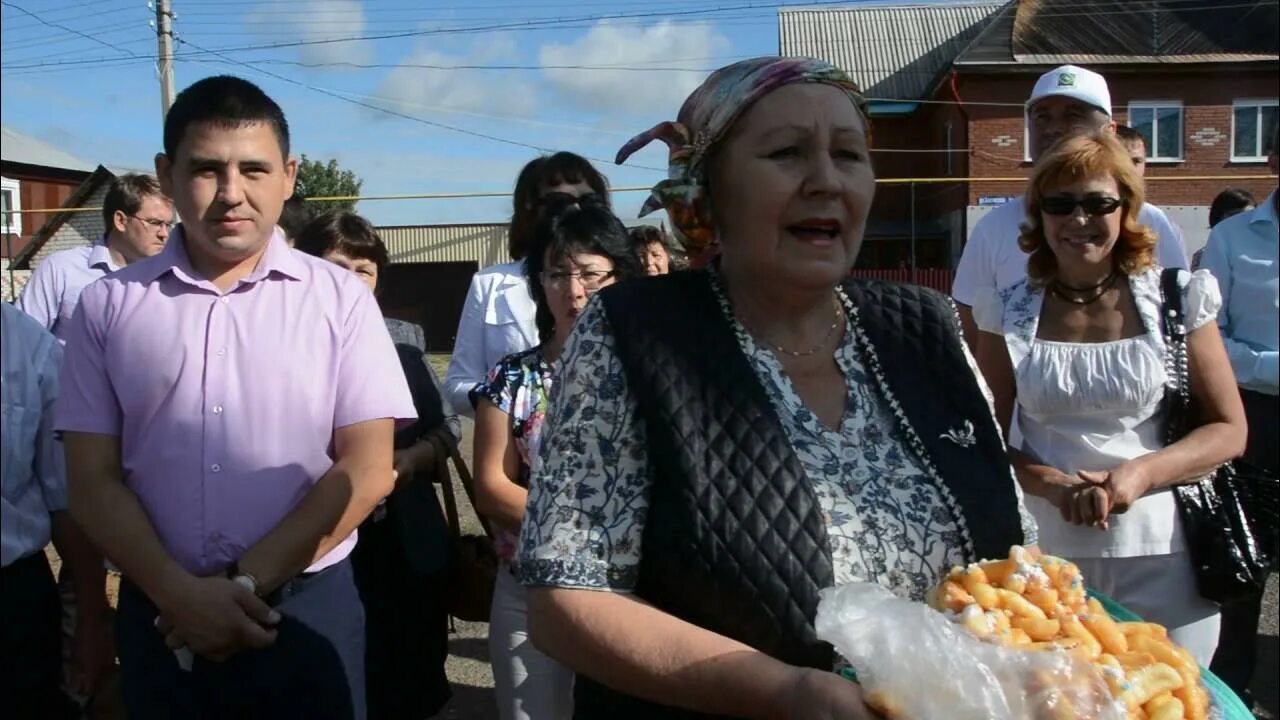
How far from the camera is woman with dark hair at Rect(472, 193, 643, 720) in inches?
115

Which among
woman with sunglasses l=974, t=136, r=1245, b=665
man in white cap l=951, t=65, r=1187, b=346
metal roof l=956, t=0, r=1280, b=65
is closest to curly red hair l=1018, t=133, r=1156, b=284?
woman with sunglasses l=974, t=136, r=1245, b=665

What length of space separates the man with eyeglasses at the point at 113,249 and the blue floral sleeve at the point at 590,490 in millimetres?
4246

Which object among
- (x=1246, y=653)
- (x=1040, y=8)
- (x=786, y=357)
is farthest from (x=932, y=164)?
(x=786, y=357)

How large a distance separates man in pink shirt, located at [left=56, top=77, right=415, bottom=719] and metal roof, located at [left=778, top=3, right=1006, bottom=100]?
28.1 metres

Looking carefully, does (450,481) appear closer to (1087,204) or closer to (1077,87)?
(1087,204)

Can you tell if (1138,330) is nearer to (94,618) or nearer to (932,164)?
(94,618)

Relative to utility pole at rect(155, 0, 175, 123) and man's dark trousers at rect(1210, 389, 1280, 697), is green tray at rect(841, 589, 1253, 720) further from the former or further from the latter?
utility pole at rect(155, 0, 175, 123)

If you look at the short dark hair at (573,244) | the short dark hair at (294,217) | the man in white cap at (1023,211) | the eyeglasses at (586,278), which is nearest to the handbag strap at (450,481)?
the short dark hair at (573,244)

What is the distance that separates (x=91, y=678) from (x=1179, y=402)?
290 cm

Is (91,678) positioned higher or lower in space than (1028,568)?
lower

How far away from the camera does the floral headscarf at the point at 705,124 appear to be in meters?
1.66

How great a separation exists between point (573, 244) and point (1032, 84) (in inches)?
867

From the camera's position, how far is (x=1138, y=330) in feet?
9.12

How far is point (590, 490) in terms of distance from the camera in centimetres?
153
